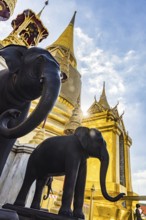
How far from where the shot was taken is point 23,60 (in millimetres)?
993

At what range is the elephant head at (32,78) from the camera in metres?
0.78

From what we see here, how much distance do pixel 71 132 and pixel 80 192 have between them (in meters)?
7.18

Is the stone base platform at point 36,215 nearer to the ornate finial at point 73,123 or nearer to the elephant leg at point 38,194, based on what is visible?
the elephant leg at point 38,194

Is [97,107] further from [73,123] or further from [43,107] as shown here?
[43,107]

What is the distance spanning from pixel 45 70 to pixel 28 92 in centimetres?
17

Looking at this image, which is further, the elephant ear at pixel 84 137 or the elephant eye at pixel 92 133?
the elephant eye at pixel 92 133

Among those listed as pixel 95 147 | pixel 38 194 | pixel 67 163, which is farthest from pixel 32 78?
pixel 38 194

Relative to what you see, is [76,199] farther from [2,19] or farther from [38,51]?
[2,19]

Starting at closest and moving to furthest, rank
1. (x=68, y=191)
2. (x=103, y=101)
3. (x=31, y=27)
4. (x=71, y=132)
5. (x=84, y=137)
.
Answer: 1. (x=68, y=191)
2. (x=84, y=137)
3. (x=71, y=132)
4. (x=31, y=27)
5. (x=103, y=101)

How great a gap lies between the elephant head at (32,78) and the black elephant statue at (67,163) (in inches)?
25.9

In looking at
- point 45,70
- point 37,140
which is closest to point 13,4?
point 37,140

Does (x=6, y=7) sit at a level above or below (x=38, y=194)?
above

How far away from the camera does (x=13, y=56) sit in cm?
100

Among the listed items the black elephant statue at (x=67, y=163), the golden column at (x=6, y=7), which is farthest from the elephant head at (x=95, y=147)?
the golden column at (x=6, y=7)
